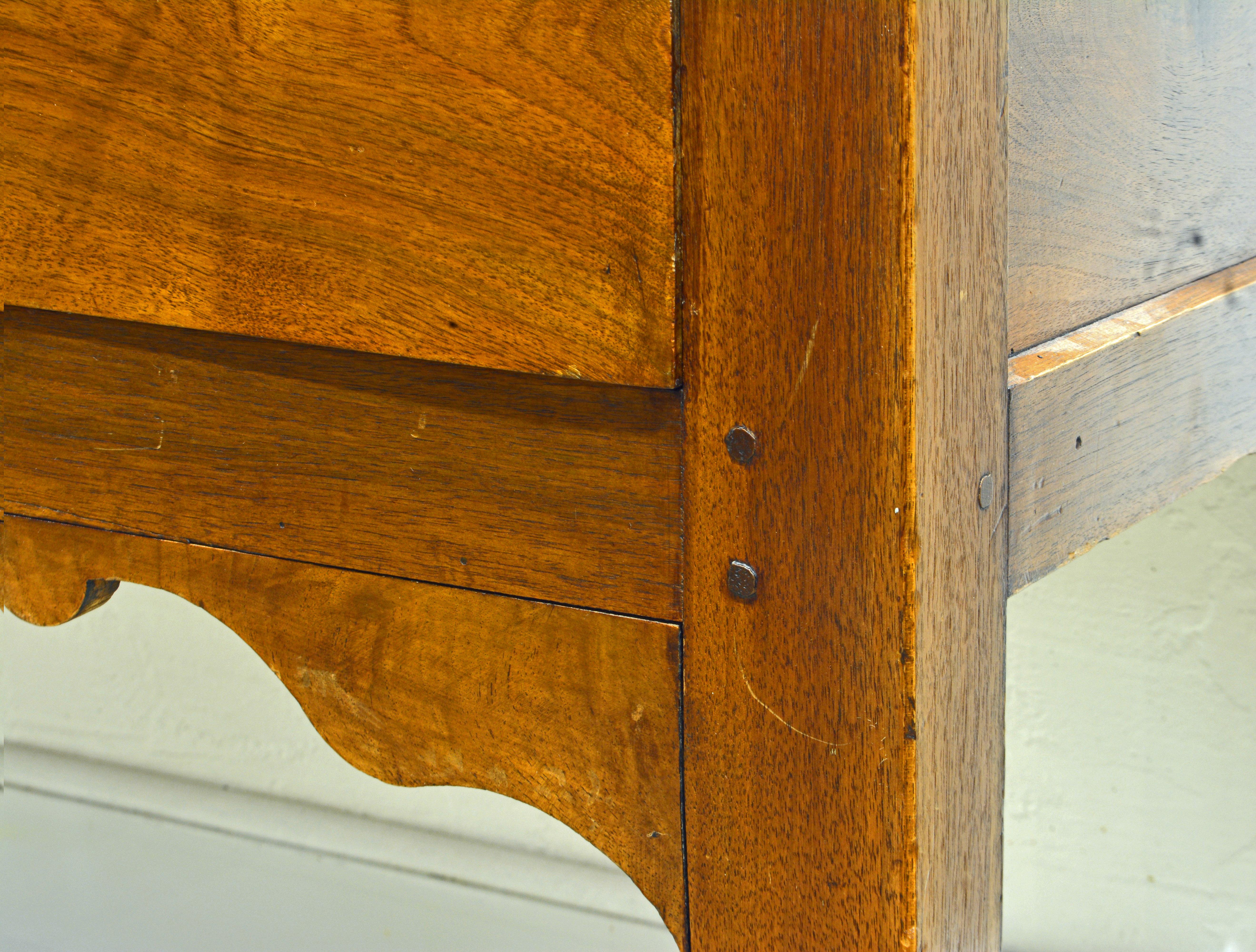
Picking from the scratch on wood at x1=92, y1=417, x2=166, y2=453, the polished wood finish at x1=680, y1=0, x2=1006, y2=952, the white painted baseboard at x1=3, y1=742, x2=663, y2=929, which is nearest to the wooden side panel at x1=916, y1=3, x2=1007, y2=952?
the polished wood finish at x1=680, y1=0, x2=1006, y2=952

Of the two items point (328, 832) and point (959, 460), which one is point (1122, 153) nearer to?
point (959, 460)

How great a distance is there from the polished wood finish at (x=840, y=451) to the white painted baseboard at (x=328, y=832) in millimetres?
690

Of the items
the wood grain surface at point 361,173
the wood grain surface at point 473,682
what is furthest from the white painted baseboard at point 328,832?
the wood grain surface at point 361,173

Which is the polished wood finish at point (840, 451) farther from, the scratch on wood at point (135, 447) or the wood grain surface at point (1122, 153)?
the scratch on wood at point (135, 447)

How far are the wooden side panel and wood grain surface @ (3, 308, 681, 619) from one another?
3.0 inches

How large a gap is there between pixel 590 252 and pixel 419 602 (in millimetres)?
147

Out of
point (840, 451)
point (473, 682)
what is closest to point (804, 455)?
point (840, 451)

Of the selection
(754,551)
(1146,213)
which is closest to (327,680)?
(754,551)

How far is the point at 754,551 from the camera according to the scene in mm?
381

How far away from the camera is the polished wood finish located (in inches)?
13.7

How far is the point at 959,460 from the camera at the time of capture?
38 cm

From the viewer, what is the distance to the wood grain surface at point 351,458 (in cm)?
41

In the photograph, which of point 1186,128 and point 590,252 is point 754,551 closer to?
point 590,252

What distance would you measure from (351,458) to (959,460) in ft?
0.67
